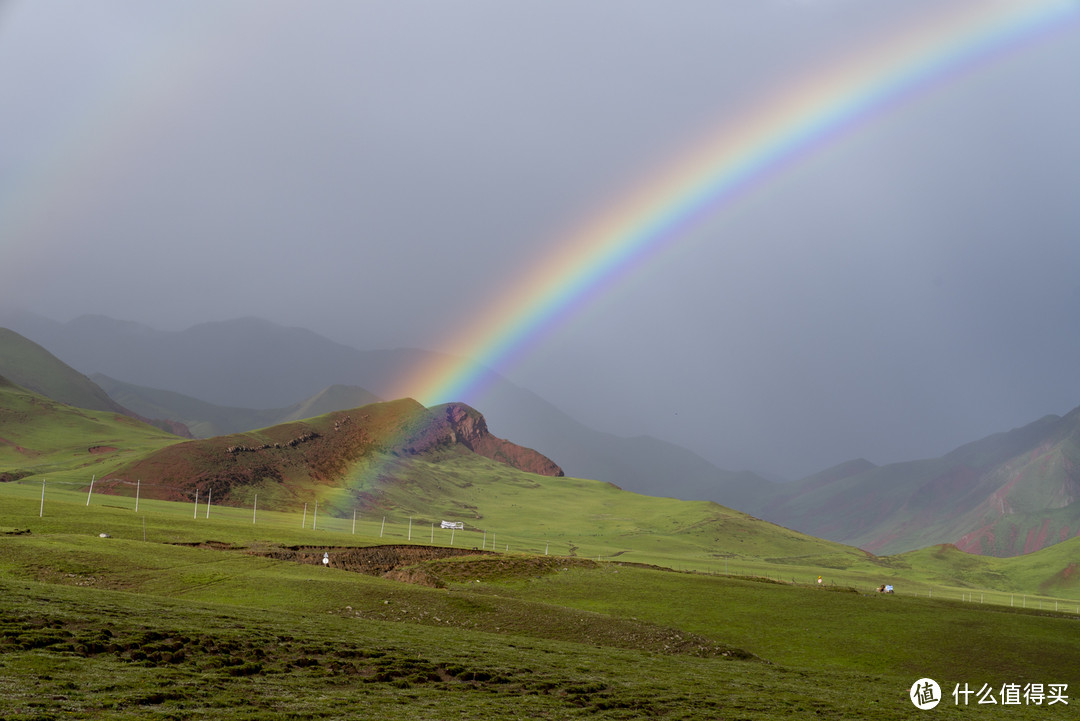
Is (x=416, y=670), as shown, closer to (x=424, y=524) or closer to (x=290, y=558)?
(x=290, y=558)

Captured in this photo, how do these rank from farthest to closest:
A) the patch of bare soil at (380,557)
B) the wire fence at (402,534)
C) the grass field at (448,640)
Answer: the wire fence at (402,534) < the patch of bare soil at (380,557) < the grass field at (448,640)

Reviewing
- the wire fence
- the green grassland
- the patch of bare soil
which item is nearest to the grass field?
the green grassland

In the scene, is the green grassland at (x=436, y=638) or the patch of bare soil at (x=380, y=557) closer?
the green grassland at (x=436, y=638)

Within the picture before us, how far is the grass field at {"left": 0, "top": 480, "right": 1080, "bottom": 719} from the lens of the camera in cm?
2361

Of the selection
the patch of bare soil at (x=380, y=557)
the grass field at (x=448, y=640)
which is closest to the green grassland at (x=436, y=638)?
the grass field at (x=448, y=640)

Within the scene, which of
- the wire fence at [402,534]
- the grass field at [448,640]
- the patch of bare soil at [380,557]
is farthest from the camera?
the wire fence at [402,534]

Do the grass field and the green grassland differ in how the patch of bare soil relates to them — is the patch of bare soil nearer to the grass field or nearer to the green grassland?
the green grassland

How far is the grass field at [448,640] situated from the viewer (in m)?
23.6

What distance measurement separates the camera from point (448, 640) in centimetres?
3662

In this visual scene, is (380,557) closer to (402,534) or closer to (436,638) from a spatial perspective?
(436,638)

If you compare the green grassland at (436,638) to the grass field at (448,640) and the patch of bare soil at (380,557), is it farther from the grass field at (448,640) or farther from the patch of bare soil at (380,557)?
the patch of bare soil at (380,557)

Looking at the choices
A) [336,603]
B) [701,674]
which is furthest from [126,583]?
[701,674]

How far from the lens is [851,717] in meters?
28.4

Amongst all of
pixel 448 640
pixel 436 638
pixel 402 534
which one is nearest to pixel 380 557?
pixel 436 638
